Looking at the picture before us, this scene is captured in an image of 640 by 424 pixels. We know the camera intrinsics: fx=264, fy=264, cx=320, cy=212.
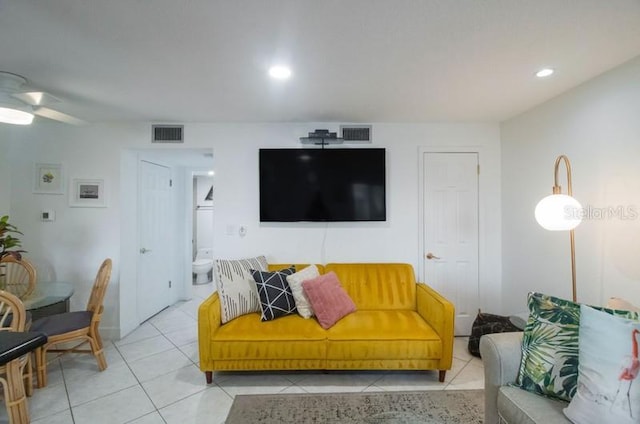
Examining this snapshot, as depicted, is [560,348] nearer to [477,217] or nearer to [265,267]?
[477,217]

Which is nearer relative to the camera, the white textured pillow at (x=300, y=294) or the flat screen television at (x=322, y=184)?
the white textured pillow at (x=300, y=294)

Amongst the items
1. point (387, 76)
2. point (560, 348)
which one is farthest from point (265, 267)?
point (560, 348)

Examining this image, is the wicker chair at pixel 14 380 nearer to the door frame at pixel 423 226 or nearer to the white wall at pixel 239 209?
the white wall at pixel 239 209

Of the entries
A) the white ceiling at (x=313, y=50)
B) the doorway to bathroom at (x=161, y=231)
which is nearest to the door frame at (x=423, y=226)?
the white ceiling at (x=313, y=50)

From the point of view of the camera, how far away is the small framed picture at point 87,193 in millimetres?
2889

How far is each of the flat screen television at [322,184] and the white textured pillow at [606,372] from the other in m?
1.86

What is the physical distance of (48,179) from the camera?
287 centimetres

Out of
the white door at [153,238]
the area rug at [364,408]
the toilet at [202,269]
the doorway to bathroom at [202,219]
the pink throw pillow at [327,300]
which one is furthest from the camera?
the doorway to bathroom at [202,219]

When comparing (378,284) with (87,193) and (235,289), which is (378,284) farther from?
(87,193)

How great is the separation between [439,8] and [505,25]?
424 millimetres

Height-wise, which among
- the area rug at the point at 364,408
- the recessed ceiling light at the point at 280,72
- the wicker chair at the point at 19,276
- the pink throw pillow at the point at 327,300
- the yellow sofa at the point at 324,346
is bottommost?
the area rug at the point at 364,408

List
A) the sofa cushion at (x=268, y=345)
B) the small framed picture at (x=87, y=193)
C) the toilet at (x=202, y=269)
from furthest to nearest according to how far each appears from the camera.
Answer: the toilet at (x=202, y=269) → the small framed picture at (x=87, y=193) → the sofa cushion at (x=268, y=345)

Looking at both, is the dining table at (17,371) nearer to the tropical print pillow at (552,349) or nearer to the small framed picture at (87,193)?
the small framed picture at (87,193)

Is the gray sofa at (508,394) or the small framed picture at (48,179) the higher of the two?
the small framed picture at (48,179)
